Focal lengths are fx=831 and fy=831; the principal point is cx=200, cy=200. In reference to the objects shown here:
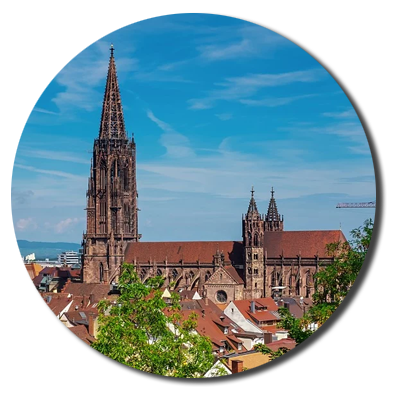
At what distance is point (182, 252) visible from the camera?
62438 millimetres

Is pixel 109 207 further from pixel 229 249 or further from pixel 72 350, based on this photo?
pixel 72 350

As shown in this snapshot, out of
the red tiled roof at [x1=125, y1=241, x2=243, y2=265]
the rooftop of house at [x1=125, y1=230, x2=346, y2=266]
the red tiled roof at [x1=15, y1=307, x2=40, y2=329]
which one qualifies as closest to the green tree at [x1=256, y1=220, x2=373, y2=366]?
the red tiled roof at [x1=15, y1=307, x2=40, y2=329]

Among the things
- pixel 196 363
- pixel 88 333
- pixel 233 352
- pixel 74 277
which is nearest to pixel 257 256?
pixel 74 277

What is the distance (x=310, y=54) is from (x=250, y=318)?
28.9 m

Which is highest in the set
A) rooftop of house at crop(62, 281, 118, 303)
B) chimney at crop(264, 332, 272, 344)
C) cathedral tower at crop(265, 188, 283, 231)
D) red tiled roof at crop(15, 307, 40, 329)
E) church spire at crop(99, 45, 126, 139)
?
church spire at crop(99, 45, 126, 139)

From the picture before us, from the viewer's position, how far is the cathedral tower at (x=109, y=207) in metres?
63.1

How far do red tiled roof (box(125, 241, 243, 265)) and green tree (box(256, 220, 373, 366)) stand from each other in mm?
42725

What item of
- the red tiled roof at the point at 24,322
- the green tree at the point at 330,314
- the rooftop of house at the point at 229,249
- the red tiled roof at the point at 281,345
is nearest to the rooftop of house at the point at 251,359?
the red tiled roof at the point at 281,345

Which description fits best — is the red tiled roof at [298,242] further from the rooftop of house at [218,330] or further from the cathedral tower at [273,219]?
the rooftop of house at [218,330]

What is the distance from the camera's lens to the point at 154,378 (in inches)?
395

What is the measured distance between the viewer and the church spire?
6600 centimetres

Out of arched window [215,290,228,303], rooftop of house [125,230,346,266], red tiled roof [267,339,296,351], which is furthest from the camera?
rooftop of house [125,230,346,266]

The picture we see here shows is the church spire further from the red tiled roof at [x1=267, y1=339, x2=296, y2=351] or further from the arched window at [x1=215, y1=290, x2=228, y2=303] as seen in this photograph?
the red tiled roof at [x1=267, y1=339, x2=296, y2=351]

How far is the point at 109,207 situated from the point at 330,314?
163 ft
